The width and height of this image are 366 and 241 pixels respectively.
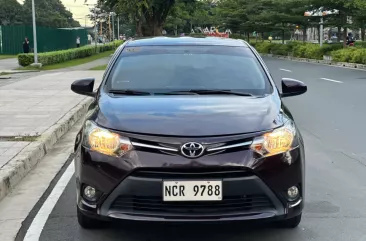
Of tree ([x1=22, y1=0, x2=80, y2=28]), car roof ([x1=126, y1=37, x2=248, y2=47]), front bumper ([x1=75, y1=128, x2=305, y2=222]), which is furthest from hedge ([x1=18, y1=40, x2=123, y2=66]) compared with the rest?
tree ([x1=22, y1=0, x2=80, y2=28])

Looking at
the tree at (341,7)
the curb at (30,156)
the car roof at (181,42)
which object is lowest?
the curb at (30,156)

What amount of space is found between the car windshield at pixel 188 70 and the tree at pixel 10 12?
341ft

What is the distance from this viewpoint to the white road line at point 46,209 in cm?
437

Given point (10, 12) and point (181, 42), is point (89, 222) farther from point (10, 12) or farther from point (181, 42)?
point (10, 12)

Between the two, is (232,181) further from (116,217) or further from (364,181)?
(364,181)

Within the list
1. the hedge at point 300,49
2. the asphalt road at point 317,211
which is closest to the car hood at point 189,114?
the asphalt road at point 317,211

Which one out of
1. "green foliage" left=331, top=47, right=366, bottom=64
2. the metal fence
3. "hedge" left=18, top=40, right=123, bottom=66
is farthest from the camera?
the metal fence

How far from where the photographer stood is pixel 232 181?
3566 millimetres

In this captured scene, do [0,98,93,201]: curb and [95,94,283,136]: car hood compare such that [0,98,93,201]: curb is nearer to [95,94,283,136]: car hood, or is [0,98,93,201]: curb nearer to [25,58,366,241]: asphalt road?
[25,58,366,241]: asphalt road

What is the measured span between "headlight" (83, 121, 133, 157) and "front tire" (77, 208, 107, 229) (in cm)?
72

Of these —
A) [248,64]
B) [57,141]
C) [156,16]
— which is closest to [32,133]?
[57,141]

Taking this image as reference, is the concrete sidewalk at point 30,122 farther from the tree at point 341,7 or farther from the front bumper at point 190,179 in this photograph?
the tree at point 341,7

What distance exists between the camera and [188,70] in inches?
197

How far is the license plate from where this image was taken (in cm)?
356
